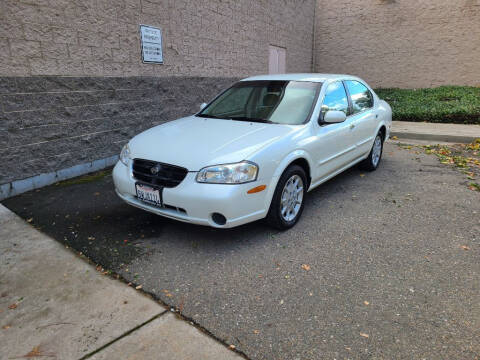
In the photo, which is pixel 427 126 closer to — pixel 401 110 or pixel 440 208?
pixel 401 110

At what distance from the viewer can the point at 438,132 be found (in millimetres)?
8406

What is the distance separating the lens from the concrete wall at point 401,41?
42.5 ft

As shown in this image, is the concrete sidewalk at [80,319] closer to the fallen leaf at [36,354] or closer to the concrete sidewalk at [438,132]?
the fallen leaf at [36,354]

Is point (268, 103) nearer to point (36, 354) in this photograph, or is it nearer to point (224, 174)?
point (224, 174)

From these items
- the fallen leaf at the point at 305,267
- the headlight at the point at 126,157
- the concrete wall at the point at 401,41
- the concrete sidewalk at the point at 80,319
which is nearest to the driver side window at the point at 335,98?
the fallen leaf at the point at 305,267

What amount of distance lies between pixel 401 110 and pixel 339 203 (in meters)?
7.88

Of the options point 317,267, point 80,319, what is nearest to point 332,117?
point 317,267

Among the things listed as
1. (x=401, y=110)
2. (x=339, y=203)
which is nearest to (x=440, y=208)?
(x=339, y=203)

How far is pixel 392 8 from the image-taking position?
13797 millimetres

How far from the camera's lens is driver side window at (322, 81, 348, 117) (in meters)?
4.15

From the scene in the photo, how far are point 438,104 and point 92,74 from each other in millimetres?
10126

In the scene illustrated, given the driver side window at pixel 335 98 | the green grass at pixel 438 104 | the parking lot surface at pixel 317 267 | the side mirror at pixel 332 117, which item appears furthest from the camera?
the green grass at pixel 438 104

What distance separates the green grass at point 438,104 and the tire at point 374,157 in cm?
540

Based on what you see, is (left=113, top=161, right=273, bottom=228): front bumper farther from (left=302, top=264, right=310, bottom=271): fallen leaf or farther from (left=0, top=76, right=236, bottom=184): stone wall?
(left=0, top=76, right=236, bottom=184): stone wall
